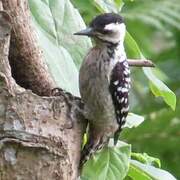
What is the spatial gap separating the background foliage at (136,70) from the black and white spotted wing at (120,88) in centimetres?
9

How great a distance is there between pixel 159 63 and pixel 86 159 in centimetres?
318

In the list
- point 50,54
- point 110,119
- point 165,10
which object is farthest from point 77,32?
point 165,10

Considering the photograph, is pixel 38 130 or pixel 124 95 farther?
pixel 124 95

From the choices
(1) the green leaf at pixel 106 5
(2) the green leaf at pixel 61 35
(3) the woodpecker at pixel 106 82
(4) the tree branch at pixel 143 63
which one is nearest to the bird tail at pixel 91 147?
(3) the woodpecker at pixel 106 82

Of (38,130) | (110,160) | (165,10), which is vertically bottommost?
(165,10)

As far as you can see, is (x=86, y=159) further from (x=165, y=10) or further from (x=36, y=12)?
(x=165, y=10)

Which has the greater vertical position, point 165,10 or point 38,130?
point 38,130

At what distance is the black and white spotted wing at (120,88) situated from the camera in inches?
152

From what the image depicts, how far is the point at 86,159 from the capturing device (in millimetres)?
3654

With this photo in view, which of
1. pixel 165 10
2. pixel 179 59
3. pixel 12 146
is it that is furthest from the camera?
pixel 179 59

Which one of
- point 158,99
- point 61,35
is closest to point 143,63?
point 61,35

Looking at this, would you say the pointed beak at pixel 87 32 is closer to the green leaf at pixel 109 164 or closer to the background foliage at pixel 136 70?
the background foliage at pixel 136 70

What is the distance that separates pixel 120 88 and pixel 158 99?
2.70 meters

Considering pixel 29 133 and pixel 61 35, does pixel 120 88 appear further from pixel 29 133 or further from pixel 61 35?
pixel 29 133
